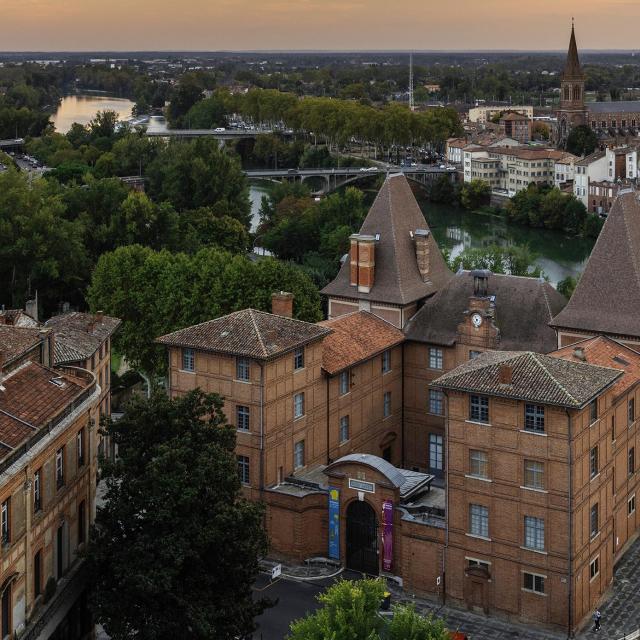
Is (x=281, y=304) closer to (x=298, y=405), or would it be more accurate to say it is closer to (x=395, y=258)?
(x=298, y=405)

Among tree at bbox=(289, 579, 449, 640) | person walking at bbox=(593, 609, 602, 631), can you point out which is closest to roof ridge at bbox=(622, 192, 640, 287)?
person walking at bbox=(593, 609, 602, 631)

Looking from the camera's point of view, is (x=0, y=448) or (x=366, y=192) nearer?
(x=0, y=448)

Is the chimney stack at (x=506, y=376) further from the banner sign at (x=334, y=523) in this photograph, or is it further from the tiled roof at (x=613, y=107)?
the tiled roof at (x=613, y=107)

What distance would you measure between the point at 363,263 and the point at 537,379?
42.4 feet

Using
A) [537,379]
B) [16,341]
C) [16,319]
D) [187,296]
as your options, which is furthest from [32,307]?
[537,379]

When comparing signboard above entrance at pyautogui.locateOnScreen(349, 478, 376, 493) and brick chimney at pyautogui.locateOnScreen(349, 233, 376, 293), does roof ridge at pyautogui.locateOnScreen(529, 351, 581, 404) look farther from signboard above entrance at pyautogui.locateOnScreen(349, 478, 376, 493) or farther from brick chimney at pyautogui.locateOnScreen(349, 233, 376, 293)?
Answer: brick chimney at pyautogui.locateOnScreen(349, 233, 376, 293)

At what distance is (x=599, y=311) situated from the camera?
38031mm

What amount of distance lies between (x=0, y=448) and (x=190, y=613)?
5.27 m

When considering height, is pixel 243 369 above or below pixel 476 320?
below

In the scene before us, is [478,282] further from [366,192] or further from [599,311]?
[366,192]

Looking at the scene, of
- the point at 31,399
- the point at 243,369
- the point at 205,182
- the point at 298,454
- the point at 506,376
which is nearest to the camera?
the point at 31,399

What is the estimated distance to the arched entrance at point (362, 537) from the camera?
33.6 m

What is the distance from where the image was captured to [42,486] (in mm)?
25234

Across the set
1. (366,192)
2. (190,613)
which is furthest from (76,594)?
(366,192)
